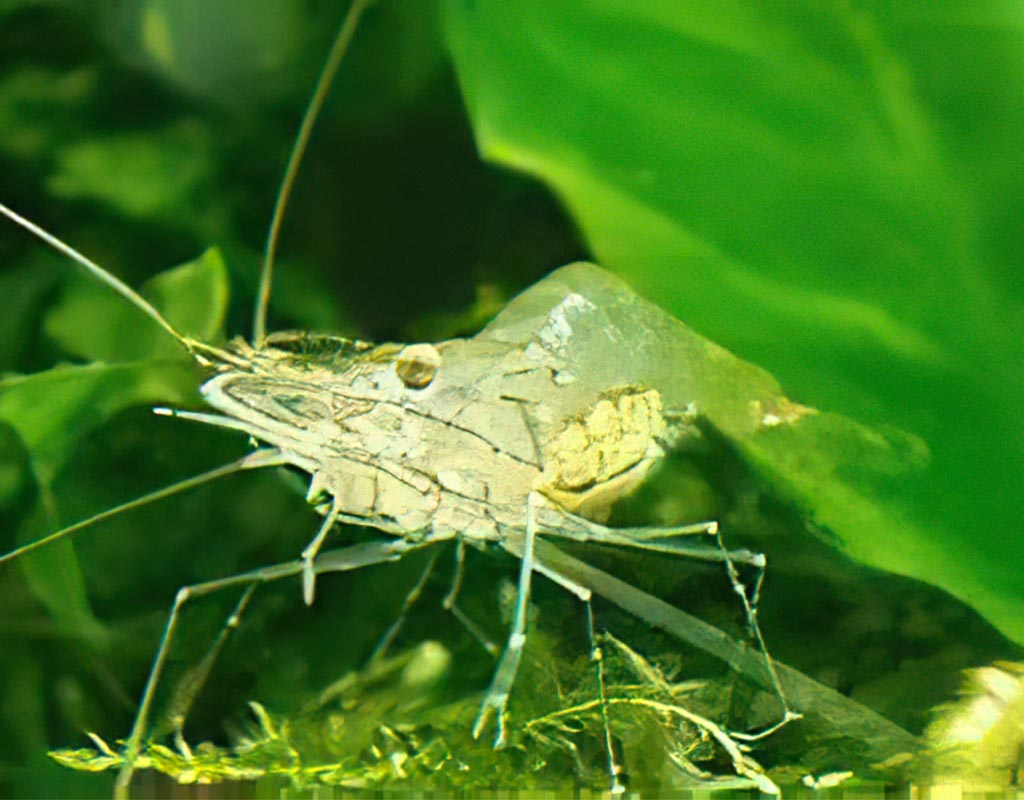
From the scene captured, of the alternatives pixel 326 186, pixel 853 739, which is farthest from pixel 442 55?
pixel 853 739

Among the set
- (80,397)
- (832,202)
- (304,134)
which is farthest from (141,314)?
(832,202)

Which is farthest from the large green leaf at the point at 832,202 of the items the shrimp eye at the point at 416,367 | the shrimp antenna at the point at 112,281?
the shrimp antenna at the point at 112,281

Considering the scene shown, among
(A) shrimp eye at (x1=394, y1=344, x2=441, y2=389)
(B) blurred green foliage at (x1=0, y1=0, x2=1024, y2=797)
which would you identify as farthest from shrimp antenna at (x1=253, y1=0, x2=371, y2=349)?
(A) shrimp eye at (x1=394, y1=344, x2=441, y2=389)

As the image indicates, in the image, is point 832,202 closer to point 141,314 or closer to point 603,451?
point 603,451

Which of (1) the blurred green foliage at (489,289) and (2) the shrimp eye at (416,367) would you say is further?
(2) the shrimp eye at (416,367)

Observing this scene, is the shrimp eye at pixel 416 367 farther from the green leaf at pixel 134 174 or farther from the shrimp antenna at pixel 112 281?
the green leaf at pixel 134 174

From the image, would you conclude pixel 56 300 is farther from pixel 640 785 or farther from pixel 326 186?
pixel 640 785
